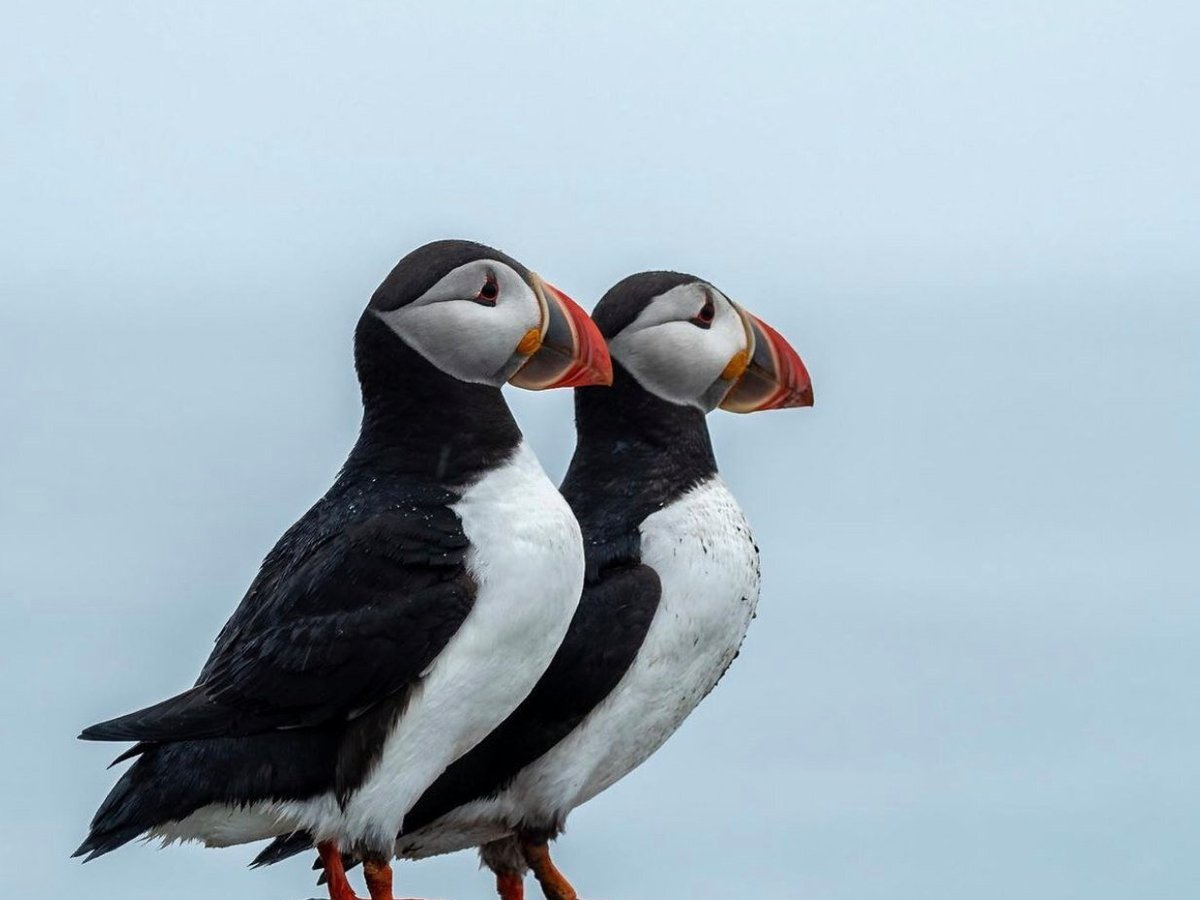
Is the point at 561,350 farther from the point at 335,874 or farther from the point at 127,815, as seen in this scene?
the point at 127,815

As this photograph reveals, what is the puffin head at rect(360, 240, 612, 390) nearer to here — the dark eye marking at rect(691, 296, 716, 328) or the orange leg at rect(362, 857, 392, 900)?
the dark eye marking at rect(691, 296, 716, 328)

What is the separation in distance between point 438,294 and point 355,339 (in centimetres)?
39

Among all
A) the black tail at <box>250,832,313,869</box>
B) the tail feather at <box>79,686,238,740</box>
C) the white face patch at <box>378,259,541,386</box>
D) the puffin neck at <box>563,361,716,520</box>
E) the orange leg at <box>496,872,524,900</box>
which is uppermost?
the white face patch at <box>378,259,541,386</box>

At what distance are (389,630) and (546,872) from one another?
159 centimetres

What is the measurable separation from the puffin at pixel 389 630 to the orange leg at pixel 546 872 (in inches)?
32.4

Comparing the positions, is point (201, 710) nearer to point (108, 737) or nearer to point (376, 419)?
point (108, 737)

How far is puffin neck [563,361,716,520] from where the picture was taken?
9.51 meters

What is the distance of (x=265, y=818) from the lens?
830 cm

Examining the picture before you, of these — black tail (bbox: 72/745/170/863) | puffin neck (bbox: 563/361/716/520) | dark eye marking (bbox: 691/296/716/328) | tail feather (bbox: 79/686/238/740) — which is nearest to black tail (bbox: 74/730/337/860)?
black tail (bbox: 72/745/170/863)

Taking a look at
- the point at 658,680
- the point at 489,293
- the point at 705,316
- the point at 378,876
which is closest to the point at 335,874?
the point at 378,876

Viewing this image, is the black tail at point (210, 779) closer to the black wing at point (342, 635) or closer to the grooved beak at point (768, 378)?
the black wing at point (342, 635)

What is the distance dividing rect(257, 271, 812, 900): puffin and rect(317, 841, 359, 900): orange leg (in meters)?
0.18

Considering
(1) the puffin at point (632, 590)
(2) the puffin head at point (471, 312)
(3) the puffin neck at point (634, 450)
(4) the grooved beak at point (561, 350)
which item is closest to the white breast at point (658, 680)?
(1) the puffin at point (632, 590)

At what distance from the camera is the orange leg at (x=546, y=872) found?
9273 mm
